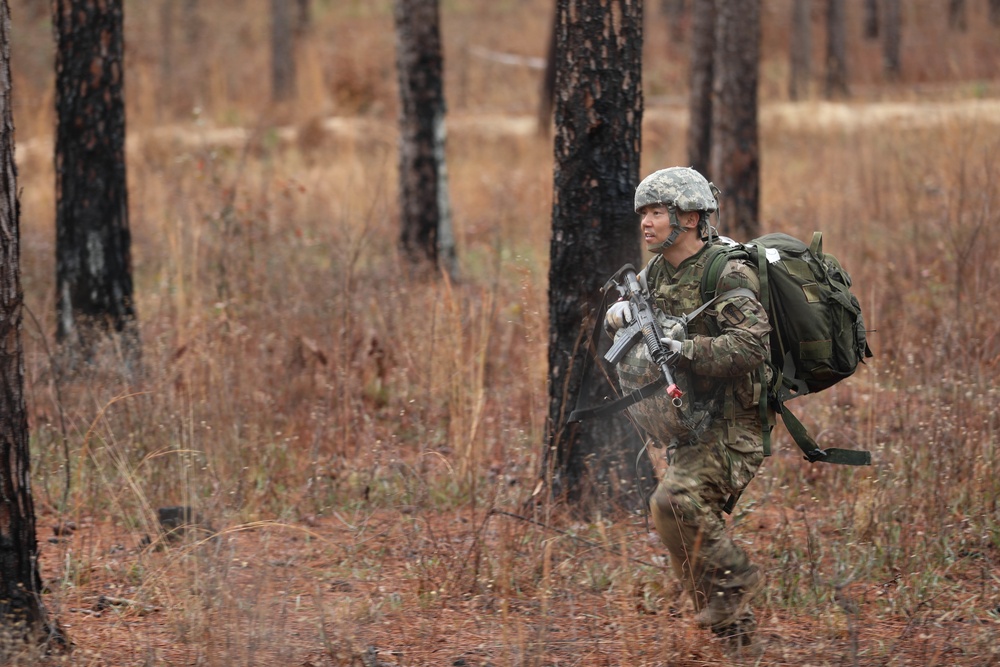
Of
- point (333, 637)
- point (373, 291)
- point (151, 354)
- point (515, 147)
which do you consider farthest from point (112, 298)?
point (515, 147)

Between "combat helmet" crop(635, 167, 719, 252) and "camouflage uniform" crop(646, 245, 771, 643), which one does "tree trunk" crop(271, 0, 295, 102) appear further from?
"camouflage uniform" crop(646, 245, 771, 643)

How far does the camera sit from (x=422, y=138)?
9367 millimetres

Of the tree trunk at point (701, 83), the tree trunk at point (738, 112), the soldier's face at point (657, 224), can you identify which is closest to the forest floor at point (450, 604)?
the soldier's face at point (657, 224)

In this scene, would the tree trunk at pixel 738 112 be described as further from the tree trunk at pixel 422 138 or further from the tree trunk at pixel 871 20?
the tree trunk at pixel 871 20

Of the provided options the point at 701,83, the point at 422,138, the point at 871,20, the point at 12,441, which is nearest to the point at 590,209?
the point at 12,441

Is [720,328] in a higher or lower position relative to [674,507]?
higher

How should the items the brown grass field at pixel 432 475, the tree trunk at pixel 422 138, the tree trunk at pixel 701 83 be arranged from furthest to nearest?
the tree trunk at pixel 701 83
the tree trunk at pixel 422 138
the brown grass field at pixel 432 475

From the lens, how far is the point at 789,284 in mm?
3457

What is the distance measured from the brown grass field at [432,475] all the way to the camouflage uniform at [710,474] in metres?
0.19

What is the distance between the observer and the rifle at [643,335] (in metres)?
3.43

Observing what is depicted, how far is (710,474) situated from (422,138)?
6360mm

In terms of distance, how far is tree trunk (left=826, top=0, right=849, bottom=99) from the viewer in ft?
66.7

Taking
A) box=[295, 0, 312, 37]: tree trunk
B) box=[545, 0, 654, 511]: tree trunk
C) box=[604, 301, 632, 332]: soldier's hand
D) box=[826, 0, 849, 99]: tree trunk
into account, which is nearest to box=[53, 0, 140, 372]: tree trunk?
box=[545, 0, 654, 511]: tree trunk

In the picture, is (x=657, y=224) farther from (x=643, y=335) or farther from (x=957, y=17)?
(x=957, y=17)
